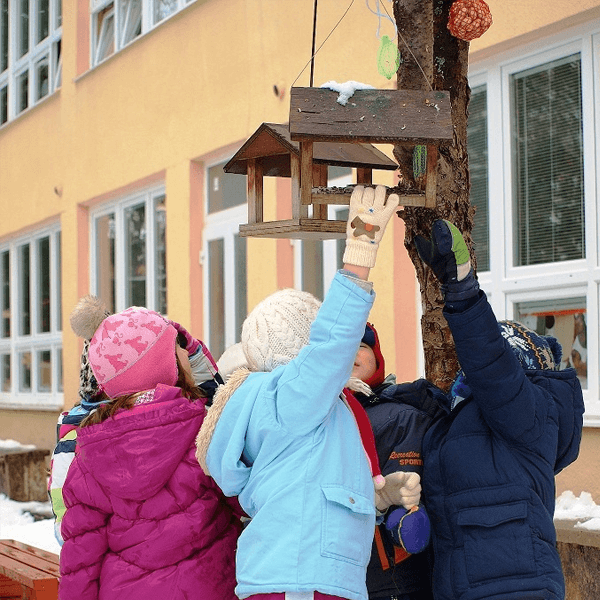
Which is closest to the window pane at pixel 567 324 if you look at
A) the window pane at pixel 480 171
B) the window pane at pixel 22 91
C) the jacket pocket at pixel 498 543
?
the window pane at pixel 480 171

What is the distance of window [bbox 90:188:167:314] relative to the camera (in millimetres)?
8531

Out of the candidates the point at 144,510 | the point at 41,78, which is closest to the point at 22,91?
the point at 41,78

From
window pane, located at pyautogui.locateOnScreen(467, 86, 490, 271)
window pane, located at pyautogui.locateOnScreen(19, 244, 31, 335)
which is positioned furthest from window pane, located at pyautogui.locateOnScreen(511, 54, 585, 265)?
window pane, located at pyautogui.locateOnScreen(19, 244, 31, 335)

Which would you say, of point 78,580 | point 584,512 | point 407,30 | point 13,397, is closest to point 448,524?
point 78,580

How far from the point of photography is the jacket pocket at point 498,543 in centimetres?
198

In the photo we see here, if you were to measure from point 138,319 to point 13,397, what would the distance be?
946 cm

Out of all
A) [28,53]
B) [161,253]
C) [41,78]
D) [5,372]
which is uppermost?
[28,53]

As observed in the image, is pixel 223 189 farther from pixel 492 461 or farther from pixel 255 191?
pixel 492 461

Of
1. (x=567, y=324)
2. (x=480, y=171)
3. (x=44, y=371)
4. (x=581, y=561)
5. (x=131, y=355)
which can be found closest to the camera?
(x=131, y=355)

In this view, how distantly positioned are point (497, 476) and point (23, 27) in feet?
36.2

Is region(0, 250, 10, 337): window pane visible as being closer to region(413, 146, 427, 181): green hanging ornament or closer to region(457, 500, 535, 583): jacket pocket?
region(413, 146, 427, 181): green hanging ornament

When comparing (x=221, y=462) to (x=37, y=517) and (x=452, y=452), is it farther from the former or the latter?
(x=37, y=517)

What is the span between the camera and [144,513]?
2.26 meters

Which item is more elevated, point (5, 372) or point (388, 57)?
point (388, 57)
